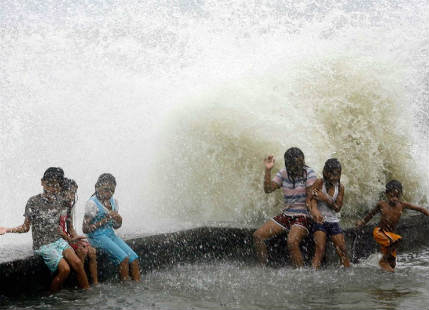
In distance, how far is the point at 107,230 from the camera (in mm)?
4883

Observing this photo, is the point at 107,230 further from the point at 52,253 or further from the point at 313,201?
the point at 313,201

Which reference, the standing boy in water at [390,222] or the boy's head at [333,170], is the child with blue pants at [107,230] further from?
the standing boy in water at [390,222]

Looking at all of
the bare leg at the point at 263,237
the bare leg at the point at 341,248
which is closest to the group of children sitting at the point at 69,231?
the bare leg at the point at 263,237

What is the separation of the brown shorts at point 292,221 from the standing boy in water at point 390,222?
2.31 ft

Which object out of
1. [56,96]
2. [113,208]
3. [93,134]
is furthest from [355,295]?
[56,96]

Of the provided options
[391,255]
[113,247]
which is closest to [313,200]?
[391,255]

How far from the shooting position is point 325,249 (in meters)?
5.60

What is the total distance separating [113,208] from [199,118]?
287cm

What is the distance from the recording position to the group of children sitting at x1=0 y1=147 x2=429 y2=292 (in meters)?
4.46

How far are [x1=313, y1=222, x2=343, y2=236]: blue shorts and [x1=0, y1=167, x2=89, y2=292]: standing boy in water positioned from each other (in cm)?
237

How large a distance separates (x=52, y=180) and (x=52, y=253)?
627 millimetres

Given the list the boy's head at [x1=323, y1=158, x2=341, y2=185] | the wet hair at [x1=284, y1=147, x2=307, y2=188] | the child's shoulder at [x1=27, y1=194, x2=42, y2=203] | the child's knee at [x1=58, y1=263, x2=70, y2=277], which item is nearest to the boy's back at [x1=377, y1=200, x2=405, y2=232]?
the boy's head at [x1=323, y1=158, x2=341, y2=185]

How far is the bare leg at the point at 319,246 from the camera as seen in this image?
5420 mm

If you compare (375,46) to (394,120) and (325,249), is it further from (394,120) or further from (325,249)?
(325,249)
